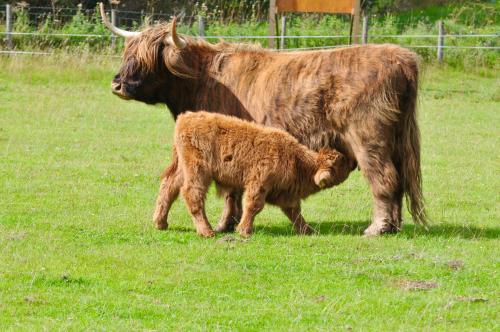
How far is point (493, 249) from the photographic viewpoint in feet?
28.7

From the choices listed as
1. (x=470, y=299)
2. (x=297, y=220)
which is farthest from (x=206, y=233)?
(x=470, y=299)

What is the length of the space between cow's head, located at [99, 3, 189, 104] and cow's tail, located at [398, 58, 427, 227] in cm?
224

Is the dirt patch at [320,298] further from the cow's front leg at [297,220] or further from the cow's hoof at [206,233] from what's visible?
the cow's front leg at [297,220]

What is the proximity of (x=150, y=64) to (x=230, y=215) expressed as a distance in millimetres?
1788

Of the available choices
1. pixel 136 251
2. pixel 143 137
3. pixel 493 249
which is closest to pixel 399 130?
pixel 493 249

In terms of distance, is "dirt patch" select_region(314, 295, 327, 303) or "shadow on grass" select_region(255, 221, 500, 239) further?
"shadow on grass" select_region(255, 221, 500, 239)

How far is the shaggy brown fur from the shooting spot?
9.30 m

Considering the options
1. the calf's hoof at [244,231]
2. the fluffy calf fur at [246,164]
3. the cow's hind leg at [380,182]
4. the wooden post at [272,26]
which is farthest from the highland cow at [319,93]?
the wooden post at [272,26]

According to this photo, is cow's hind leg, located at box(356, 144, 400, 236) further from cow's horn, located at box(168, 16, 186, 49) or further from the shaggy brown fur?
cow's horn, located at box(168, 16, 186, 49)

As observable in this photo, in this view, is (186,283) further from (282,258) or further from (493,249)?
(493,249)

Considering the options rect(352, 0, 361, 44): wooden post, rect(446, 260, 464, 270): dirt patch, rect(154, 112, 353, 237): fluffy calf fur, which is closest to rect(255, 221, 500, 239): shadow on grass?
rect(154, 112, 353, 237): fluffy calf fur

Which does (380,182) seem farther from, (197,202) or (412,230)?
(197,202)

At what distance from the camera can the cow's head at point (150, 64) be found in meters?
10.2

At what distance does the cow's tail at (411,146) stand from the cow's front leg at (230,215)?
5.11 feet
